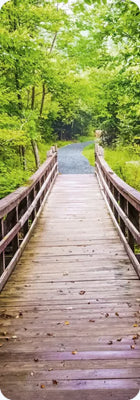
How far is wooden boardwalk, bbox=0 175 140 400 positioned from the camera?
7.23 ft

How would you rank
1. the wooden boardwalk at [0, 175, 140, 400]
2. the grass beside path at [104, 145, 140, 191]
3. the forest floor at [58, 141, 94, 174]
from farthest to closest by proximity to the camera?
the forest floor at [58, 141, 94, 174] → the grass beside path at [104, 145, 140, 191] → the wooden boardwalk at [0, 175, 140, 400]

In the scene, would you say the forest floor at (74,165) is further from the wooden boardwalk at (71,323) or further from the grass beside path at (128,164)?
the wooden boardwalk at (71,323)

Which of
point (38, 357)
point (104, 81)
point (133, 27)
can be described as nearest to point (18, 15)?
point (104, 81)

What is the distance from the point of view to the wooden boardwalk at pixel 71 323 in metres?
2.21

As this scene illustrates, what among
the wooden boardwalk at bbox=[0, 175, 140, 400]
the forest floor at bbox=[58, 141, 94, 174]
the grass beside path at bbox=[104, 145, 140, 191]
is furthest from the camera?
the forest floor at bbox=[58, 141, 94, 174]

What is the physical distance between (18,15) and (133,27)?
5.84m

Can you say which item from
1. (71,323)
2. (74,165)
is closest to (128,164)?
(74,165)

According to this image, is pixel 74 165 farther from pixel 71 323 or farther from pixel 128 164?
pixel 71 323

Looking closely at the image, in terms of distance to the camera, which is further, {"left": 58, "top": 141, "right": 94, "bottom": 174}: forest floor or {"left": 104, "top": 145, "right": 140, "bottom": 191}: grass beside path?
{"left": 58, "top": 141, "right": 94, "bottom": 174}: forest floor

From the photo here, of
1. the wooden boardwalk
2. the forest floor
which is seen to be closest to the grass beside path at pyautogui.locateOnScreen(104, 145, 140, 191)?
the forest floor

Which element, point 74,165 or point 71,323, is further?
point 74,165

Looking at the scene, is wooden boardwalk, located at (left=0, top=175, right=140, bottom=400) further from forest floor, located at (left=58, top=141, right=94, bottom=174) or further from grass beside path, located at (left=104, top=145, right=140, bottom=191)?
forest floor, located at (left=58, top=141, right=94, bottom=174)

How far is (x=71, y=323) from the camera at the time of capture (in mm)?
2945

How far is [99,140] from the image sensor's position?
19.2 m
